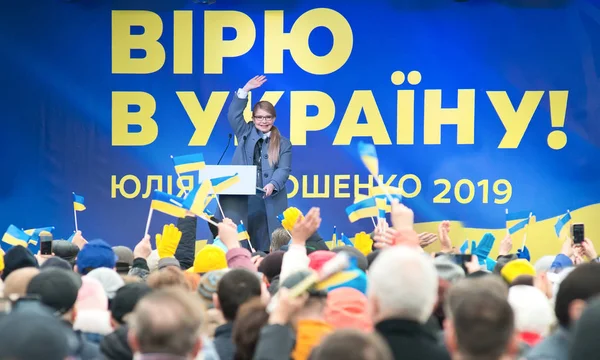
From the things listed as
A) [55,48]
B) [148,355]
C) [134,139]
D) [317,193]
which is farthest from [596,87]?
[148,355]

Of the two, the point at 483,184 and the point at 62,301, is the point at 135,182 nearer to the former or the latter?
the point at 483,184

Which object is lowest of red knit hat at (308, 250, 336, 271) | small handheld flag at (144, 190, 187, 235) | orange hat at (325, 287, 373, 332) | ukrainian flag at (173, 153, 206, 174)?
orange hat at (325, 287, 373, 332)

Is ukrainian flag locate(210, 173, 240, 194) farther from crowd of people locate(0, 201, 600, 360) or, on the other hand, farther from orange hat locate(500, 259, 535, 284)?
orange hat locate(500, 259, 535, 284)

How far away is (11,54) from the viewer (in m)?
11.2

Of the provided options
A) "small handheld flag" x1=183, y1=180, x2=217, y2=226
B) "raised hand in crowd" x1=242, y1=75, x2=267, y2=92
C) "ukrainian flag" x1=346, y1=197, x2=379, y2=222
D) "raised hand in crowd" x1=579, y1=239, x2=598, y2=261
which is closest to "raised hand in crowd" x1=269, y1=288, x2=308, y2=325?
"raised hand in crowd" x1=579, y1=239, x2=598, y2=261

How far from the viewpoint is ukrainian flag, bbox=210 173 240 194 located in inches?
343

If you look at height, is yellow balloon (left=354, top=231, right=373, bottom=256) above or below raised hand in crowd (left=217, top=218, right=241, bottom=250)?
below

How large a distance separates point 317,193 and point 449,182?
145 cm

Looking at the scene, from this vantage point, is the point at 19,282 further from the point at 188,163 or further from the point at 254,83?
the point at 254,83

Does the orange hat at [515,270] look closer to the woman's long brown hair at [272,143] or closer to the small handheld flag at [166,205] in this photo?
the small handheld flag at [166,205]

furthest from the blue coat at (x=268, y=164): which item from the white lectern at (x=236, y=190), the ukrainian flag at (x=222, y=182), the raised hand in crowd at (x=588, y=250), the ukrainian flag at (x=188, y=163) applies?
the raised hand in crowd at (x=588, y=250)

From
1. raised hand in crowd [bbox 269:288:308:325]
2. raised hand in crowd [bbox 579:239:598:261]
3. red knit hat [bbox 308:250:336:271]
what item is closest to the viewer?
raised hand in crowd [bbox 269:288:308:325]

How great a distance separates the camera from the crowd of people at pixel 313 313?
256 cm

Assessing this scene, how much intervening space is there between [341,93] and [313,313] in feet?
25.9
